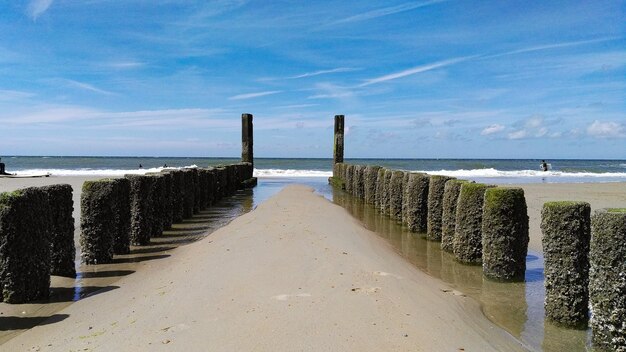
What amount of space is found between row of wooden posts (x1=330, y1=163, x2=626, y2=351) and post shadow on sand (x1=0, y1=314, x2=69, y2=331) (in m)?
5.74

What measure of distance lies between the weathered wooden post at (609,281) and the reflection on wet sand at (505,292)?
1.11ft

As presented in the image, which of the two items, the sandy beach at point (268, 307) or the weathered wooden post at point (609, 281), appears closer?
the sandy beach at point (268, 307)

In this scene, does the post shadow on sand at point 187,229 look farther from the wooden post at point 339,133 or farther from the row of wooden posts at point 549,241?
the wooden post at point 339,133

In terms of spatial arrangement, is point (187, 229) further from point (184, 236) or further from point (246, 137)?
point (246, 137)

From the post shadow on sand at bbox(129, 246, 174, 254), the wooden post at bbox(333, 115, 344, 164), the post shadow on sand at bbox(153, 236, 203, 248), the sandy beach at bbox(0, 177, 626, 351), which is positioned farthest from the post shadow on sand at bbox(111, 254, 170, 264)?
the wooden post at bbox(333, 115, 344, 164)

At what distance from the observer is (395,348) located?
4270mm

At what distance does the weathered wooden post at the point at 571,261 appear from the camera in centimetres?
573

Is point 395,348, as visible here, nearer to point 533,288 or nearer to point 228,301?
point 228,301

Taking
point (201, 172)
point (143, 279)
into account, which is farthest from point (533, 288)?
point (201, 172)

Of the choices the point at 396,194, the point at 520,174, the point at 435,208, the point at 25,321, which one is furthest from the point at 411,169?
the point at 25,321

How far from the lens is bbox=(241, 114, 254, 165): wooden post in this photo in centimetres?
3250

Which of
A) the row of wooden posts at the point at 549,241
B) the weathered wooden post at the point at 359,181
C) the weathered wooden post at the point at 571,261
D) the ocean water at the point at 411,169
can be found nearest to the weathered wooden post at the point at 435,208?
the row of wooden posts at the point at 549,241

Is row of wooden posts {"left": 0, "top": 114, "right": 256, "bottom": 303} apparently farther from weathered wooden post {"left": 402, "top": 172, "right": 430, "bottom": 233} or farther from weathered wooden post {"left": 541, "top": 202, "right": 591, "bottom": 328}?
weathered wooden post {"left": 541, "top": 202, "right": 591, "bottom": 328}

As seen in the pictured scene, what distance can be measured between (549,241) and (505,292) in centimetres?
161
